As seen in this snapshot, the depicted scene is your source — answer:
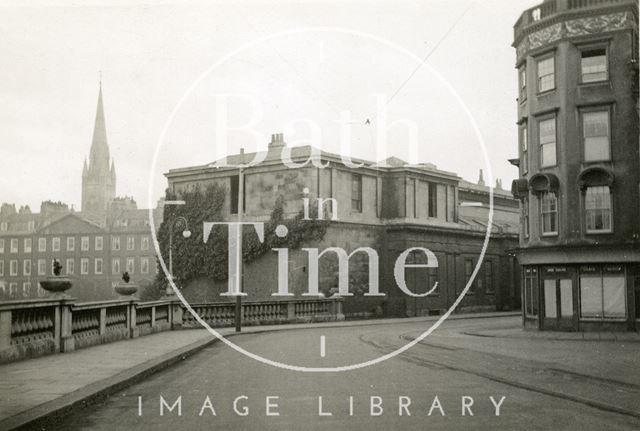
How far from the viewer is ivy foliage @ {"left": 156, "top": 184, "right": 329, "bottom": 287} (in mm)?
39094

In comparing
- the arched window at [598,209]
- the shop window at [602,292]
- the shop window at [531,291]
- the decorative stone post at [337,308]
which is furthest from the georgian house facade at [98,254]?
the shop window at [602,292]

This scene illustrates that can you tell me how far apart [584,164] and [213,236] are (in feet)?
72.3

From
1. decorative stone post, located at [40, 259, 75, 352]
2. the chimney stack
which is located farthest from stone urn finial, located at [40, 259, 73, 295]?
the chimney stack

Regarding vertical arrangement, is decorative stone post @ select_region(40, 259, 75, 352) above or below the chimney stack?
below

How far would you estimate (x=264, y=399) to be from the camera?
10.0m

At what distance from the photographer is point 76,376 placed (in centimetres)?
1154

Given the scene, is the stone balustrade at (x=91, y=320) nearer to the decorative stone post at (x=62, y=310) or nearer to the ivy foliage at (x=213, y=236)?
the decorative stone post at (x=62, y=310)

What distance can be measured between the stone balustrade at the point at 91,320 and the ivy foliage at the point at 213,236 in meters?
6.24

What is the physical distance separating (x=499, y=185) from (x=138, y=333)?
53.6m

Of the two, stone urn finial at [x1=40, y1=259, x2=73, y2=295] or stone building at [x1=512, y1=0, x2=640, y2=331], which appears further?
stone building at [x1=512, y1=0, x2=640, y2=331]

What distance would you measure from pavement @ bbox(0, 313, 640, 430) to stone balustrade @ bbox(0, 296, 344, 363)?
348mm

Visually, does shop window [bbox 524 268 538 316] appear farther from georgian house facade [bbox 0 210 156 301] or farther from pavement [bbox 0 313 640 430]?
georgian house facade [bbox 0 210 156 301]

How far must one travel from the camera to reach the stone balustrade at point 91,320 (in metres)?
13.6

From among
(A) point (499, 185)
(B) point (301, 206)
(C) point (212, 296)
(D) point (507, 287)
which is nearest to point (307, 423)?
(B) point (301, 206)
